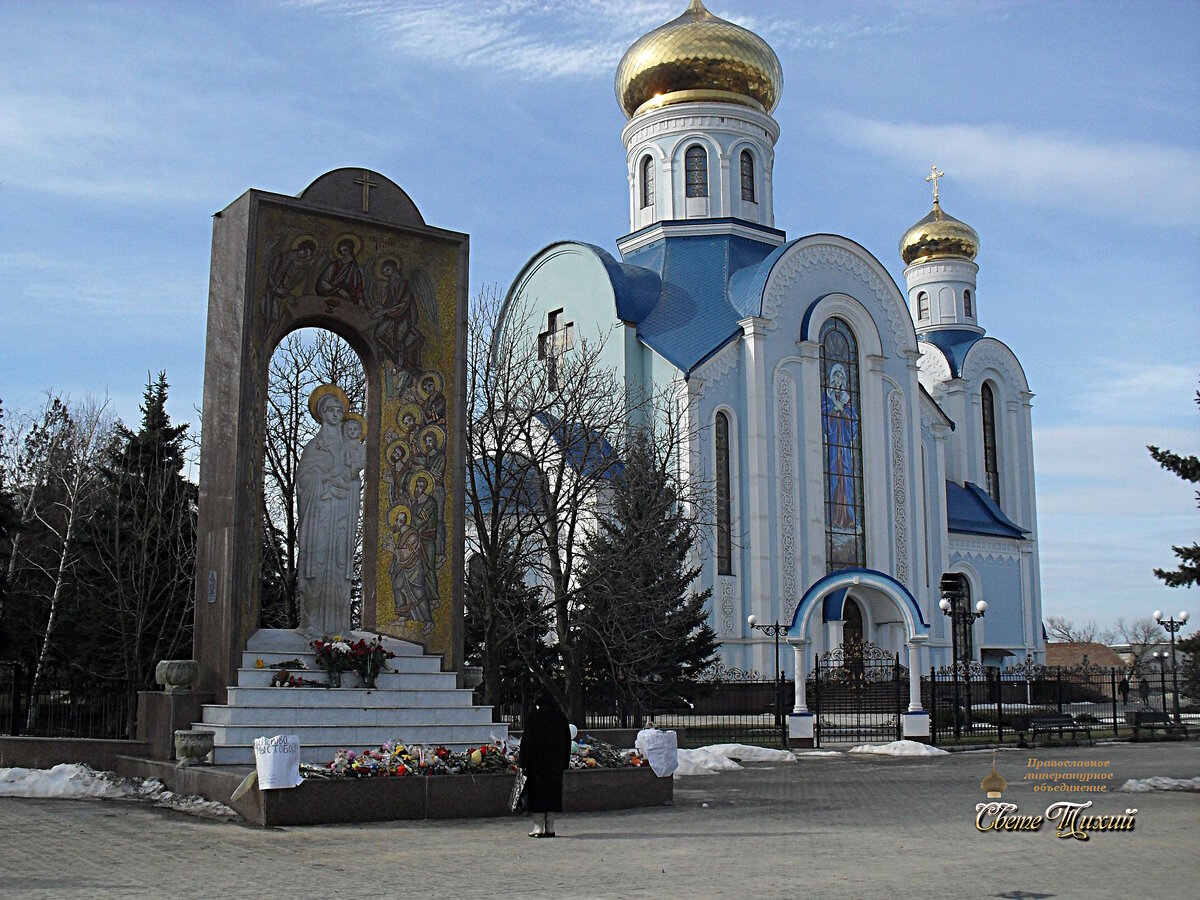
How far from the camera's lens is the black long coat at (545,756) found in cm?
969

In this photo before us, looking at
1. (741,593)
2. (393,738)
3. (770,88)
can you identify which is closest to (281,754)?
(393,738)

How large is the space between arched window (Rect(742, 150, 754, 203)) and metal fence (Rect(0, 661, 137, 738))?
26463 mm

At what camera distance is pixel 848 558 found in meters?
34.5

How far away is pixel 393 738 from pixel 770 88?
1144 inches

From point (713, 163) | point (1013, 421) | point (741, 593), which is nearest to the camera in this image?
point (741, 593)

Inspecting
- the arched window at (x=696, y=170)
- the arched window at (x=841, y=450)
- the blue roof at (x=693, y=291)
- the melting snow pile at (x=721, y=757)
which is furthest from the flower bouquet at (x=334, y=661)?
the arched window at (x=696, y=170)

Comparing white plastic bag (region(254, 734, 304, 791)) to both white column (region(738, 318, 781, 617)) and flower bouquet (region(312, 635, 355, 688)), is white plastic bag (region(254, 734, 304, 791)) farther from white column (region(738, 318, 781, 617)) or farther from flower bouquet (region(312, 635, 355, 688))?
white column (region(738, 318, 781, 617))

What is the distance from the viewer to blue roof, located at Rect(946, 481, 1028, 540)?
40.2 meters

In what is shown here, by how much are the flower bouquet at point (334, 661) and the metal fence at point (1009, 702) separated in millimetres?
13261

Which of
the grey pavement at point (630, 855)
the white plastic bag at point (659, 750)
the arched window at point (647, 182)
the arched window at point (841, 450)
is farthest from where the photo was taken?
the arched window at point (647, 182)

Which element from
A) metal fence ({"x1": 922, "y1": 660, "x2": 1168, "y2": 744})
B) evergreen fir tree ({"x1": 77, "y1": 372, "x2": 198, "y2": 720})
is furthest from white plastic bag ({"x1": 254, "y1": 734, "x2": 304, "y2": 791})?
metal fence ({"x1": 922, "y1": 660, "x2": 1168, "y2": 744})

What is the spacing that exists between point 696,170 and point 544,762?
2948 centimetres

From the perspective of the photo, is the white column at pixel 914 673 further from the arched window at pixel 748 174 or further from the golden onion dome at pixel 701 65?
the golden onion dome at pixel 701 65

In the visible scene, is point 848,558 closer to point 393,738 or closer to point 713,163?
point 713,163
